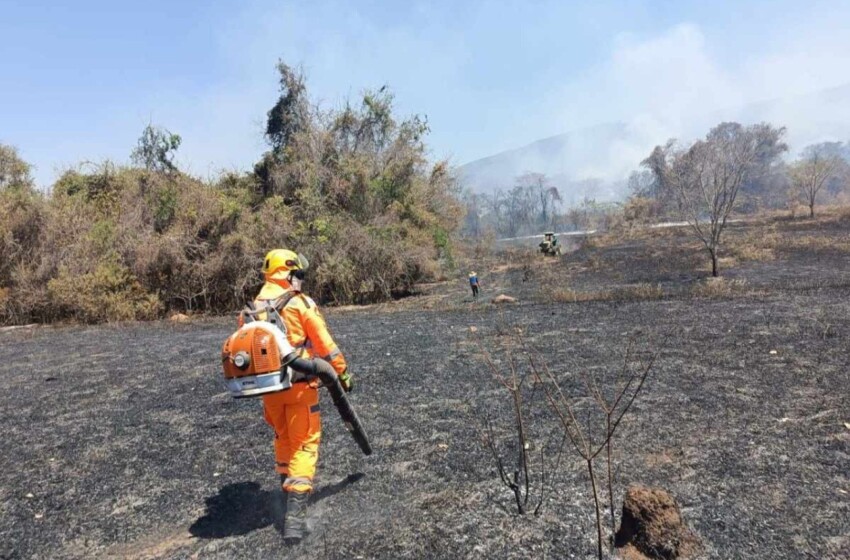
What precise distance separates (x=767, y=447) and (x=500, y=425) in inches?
82.8

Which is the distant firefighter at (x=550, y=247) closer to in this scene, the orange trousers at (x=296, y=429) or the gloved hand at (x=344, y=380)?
the gloved hand at (x=344, y=380)

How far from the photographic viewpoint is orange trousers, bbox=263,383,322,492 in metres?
3.33

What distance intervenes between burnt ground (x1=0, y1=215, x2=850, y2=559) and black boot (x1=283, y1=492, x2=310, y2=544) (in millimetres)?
92

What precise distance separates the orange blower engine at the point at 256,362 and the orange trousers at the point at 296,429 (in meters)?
0.27

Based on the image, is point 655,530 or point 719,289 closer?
point 655,530

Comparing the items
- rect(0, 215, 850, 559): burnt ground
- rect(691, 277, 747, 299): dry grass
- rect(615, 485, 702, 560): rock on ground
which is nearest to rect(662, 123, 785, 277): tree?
rect(691, 277, 747, 299): dry grass

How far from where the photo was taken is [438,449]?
4.51m

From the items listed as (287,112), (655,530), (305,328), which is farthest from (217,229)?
(655,530)

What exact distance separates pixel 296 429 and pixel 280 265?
1065 millimetres

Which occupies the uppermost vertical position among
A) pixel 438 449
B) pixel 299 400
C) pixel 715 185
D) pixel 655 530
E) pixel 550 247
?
pixel 715 185

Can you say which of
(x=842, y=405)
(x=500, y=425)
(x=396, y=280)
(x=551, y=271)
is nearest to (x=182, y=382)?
(x=500, y=425)

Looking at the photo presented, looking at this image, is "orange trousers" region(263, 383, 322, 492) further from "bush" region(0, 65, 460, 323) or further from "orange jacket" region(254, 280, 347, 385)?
"bush" region(0, 65, 460, 323)

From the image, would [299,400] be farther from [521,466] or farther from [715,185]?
[715,185]

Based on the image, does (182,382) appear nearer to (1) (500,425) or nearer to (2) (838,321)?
(1) (500,425)
